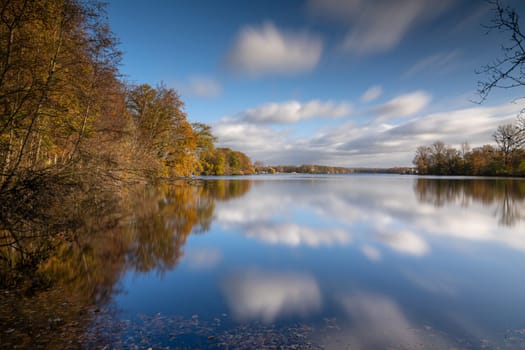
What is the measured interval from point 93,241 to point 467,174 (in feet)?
243

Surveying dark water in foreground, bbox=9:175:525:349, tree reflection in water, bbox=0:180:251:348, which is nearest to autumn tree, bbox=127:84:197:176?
tree reflection in water, bbox=0:180:251:348

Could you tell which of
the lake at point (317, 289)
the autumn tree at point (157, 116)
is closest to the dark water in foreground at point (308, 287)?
the lake at point (317, 289)

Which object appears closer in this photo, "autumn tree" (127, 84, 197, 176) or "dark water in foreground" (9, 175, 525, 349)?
"dark water in foreground" (9, 175, 525, 349)

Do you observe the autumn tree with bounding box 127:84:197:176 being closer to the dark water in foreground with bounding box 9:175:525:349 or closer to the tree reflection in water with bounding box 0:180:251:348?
the tree reflection in water with bounding box 0:180:251:348

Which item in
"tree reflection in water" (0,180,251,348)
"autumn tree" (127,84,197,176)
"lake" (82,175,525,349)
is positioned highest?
"autumn tree" (127,84,197,176)

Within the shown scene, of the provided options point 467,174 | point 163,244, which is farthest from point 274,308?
point 467,174

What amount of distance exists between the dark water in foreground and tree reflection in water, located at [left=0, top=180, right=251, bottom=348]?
6 centimetres

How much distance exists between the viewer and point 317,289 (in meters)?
3.95

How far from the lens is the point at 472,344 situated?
2.58 m

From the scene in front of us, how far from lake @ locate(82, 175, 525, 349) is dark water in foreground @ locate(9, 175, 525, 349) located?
0.02 meters

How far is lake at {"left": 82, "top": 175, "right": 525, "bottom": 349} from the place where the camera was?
2689 mm

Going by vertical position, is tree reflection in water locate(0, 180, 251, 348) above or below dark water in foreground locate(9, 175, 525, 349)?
above

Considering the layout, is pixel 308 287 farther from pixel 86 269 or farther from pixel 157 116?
pixel 157 116

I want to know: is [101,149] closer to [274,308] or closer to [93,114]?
[93,114]
